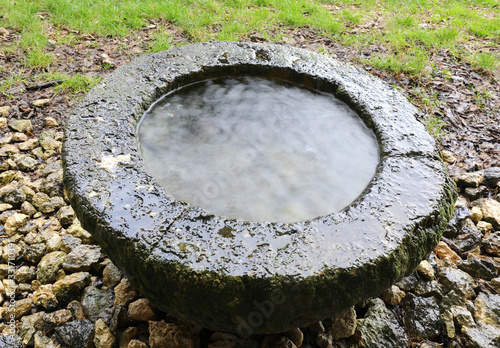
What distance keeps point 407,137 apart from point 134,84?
5.26ft

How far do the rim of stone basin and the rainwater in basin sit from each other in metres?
0.15

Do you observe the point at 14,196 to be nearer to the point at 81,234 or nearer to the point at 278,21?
the point at 81,234

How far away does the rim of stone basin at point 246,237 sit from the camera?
1.31 meters

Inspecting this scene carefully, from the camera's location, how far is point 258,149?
2.05 meters

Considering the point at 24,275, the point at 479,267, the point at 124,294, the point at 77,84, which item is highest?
the point at 479,267

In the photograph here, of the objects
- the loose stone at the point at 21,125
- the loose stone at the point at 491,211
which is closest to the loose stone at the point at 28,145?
the loose stone at the point at 21,125

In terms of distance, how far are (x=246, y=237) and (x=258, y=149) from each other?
2.42ft

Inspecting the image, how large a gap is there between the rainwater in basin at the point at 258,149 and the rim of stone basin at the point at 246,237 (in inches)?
6.0

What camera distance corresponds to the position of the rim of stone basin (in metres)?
1.31

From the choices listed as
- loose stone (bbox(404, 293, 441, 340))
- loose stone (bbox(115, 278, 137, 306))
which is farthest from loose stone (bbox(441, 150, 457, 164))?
loose stone (bbox(115, 278, 137, 306))

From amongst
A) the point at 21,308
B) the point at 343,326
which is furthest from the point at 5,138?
the point at 343,326

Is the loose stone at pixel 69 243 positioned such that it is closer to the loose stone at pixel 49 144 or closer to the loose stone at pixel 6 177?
the loose stone at pixel 6 177

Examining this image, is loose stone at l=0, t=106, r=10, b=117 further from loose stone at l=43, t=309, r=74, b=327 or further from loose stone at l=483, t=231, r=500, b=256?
loose stone at l=483, t=231, r=500, b=256

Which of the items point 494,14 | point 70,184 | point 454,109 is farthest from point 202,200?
point 494,14
